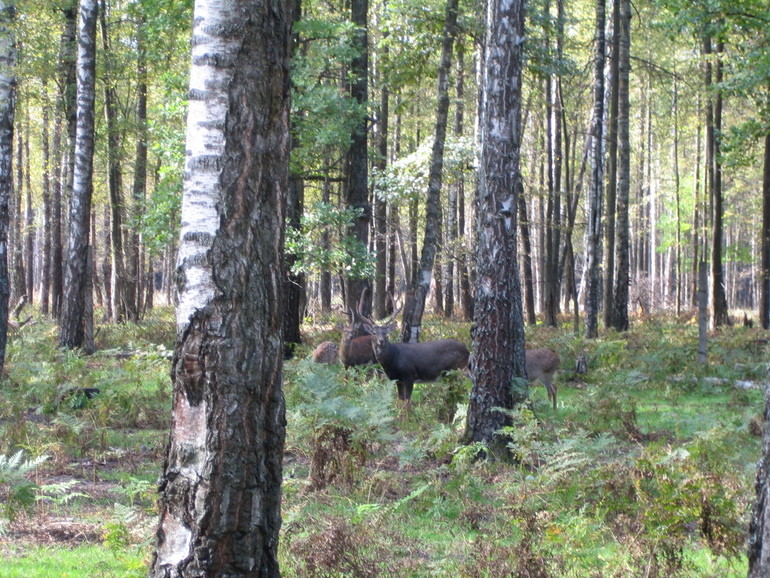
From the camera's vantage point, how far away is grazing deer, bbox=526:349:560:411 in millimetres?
12906

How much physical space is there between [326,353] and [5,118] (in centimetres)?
834

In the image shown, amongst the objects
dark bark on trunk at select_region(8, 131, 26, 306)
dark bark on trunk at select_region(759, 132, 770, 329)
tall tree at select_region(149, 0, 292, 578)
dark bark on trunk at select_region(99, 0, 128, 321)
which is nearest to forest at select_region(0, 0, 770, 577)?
tall tree at select_region(149, 0, 292, 578)

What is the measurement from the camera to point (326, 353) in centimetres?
1650

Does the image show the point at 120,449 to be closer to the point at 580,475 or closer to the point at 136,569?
the point at 136,569

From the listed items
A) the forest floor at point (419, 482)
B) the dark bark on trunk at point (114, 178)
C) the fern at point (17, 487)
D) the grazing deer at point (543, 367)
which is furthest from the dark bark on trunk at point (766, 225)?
the fern at point (17, 487)

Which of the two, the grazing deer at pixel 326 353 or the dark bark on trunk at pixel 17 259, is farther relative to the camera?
the dark bark on trunk at pixel 17 259

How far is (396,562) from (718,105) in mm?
22142

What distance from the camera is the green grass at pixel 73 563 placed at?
500 cm

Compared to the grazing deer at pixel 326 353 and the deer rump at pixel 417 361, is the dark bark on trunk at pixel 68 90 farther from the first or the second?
the deer rump at pixel 417 361

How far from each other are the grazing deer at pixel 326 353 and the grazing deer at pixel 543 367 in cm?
477

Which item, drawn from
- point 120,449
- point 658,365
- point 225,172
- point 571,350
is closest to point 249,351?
point 225,172

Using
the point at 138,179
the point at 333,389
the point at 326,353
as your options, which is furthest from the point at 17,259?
the point at 333,389

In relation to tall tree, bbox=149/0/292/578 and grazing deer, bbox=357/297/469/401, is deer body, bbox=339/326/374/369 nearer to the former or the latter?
grazing deer, bbox=357/297/469/401

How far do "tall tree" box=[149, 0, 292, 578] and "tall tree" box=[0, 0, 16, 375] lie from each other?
678 cm
